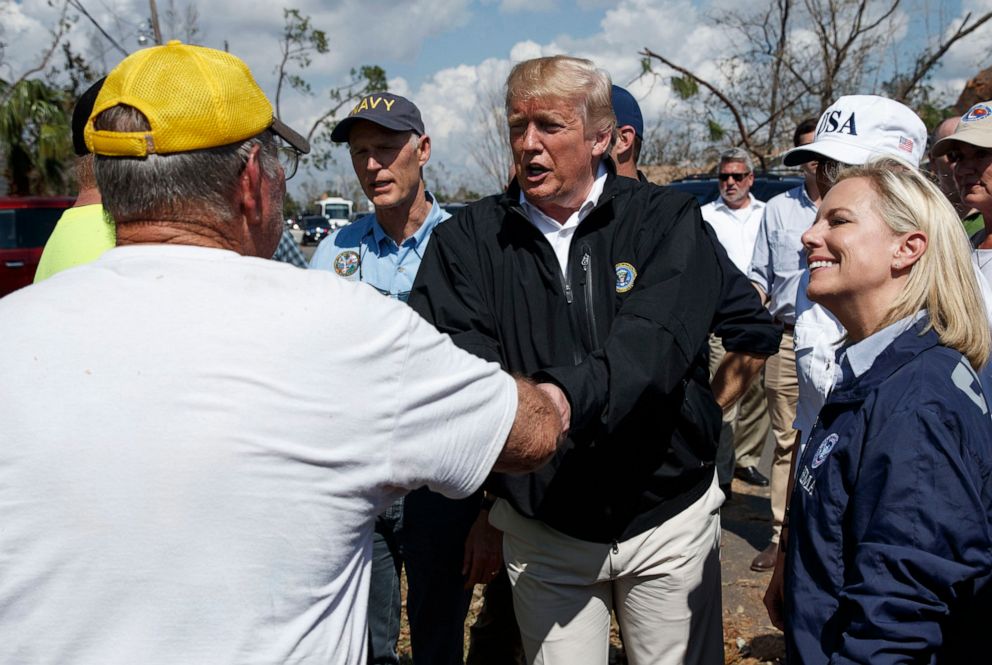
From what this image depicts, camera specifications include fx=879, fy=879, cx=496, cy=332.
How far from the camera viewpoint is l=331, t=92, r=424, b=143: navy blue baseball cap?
348 centimetres

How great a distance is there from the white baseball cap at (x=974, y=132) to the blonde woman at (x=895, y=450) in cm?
99

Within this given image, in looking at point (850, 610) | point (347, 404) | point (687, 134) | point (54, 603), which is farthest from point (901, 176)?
point (687, 134)

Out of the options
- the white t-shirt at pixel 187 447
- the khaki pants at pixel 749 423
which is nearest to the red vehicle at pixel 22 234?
the khaki pants at pixel 749 423

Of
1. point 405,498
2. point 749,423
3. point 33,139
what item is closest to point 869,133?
point 405,498

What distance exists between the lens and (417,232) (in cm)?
352

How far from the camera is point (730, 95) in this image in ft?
51.1

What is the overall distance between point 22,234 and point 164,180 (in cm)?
1188

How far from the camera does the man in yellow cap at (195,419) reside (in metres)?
Result: 1.28

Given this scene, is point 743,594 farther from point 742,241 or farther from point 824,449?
point 824,449

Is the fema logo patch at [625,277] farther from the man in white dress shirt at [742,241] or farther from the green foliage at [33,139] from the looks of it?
the green foliage at [33,139]

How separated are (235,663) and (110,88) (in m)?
0.97

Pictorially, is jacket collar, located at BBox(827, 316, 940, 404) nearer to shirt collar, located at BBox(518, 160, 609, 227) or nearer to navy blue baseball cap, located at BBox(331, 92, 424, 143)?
shirt collar, located at BBox(518, 160, 609, 227)

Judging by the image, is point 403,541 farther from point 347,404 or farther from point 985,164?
point 985,164

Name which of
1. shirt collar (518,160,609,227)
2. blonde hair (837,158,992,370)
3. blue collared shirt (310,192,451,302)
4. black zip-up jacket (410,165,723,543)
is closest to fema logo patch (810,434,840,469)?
blonde hair (837,158,992,370)
